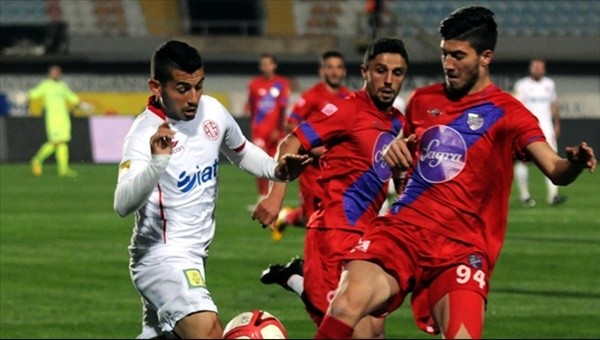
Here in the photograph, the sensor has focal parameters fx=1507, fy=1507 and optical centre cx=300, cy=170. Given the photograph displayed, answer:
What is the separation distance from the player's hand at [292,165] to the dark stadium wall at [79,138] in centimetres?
2401

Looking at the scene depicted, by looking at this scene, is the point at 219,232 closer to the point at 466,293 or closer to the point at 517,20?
the point at 466,293

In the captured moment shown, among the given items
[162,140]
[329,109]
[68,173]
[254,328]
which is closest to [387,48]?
[329,109]

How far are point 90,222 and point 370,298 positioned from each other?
1247 cm

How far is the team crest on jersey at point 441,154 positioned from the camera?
22.9 feet

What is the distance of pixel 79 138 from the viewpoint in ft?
107

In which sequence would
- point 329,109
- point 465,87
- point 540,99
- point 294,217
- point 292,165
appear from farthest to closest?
point 540,99 → point 294,217 → point 329,109 → point 292,165 → point 465,87

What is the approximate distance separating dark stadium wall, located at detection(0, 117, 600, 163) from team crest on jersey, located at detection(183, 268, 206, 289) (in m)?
24.4

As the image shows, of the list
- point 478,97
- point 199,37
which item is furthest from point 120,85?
point 478,97

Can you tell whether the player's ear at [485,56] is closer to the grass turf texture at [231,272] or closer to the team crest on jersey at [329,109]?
the team crest on jersey at [329,109]

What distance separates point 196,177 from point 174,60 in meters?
0.58

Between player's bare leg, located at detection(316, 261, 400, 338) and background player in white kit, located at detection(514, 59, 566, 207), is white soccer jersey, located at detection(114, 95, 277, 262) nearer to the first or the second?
player's bare leg, located at detection(316, 261, 400, 338)

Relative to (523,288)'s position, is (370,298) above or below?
above

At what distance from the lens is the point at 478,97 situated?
Result: 7.05 m

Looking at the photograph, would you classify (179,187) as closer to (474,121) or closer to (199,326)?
(199,326)
